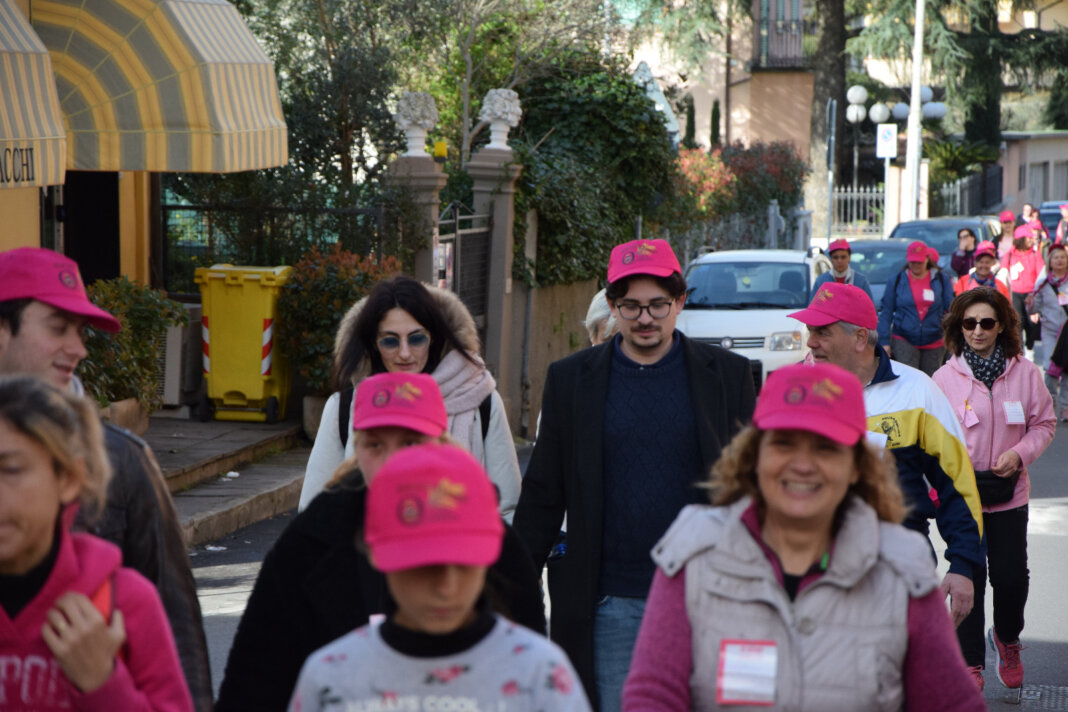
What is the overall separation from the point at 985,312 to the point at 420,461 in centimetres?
486

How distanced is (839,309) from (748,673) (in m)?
2.54

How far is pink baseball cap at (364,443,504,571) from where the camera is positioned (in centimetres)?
223

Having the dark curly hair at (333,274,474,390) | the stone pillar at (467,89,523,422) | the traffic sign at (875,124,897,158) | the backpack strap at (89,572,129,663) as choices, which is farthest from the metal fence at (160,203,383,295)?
the traffic sign at (875,124,897,158)

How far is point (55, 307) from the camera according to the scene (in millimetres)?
3293

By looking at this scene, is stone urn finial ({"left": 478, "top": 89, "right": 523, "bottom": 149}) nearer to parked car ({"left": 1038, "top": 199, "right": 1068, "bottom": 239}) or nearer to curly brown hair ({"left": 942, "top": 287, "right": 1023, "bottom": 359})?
curly brown hair ({"left": 942, "top": 287, "right": 1023, "bottom": 359})

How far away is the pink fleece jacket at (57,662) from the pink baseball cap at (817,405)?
1223 millimetres

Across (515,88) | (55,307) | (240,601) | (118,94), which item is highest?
(515,88)

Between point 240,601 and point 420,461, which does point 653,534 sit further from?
point 240,601

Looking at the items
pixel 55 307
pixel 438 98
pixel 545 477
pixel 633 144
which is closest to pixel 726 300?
pixel 633 144

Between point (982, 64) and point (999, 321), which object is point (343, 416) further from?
point (982, 64)

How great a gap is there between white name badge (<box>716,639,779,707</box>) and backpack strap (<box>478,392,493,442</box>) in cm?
188

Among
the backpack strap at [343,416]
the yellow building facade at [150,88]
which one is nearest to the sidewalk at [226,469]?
the yellow building facade at [150,88]

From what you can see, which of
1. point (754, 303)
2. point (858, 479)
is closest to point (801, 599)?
point (858, 479)

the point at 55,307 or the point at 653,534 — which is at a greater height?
the point at 55,307
